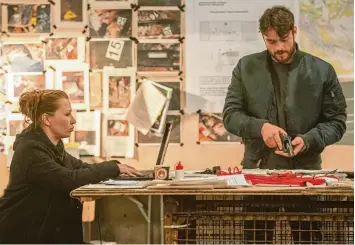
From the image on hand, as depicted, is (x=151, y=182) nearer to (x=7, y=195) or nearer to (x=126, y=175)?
(x=126, y=175)

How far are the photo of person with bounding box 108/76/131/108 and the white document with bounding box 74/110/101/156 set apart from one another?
13 cm

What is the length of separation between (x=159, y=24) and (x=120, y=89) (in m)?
0.49

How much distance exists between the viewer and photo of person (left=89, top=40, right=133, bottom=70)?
13.2ft

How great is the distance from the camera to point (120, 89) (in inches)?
158

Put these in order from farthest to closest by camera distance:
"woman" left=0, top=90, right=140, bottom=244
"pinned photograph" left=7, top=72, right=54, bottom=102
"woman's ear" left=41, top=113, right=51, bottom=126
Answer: "pinned photograph" left=7, top=72, right=54, bottom=102
"woman's ear" left=41, top=113, right=51, bottom=126
"woman" left=0, top=90, right=140, bottom=244

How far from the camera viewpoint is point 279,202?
2.70m

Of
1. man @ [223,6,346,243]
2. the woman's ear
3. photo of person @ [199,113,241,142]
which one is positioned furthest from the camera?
photo of person @ [199,113,241,142]

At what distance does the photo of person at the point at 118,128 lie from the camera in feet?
13.2

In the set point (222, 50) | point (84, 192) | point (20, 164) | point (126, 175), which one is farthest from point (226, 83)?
point (84, 192)

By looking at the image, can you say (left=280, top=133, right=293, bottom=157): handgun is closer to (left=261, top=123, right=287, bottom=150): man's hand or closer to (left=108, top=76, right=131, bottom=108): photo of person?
(left=261, top=123, right=287, bottom=150): man's hand

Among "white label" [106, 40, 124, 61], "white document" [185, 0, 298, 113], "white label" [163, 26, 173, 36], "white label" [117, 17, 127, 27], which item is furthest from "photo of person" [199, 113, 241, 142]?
"white label" [117, 17, 127, 27]

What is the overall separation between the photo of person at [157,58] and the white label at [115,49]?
13 cm

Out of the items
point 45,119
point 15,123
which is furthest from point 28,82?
point 45,119

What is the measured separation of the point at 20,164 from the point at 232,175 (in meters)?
0.95
